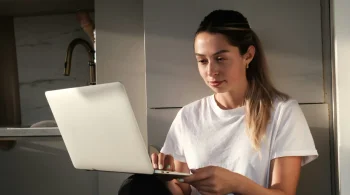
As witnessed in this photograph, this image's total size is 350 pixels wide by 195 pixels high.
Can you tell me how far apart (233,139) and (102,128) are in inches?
19.3

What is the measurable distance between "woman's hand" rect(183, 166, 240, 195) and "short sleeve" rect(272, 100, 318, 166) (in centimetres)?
22

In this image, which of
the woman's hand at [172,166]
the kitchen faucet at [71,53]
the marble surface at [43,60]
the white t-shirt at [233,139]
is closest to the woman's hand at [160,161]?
the woman's hand at [172,166]

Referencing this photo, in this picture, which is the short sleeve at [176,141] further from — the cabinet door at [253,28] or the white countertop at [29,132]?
the white countertop at [29,132]

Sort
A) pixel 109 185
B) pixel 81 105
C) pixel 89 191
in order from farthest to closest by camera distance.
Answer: pixel 89 191 < pixel 109 185 < pixel 81 105

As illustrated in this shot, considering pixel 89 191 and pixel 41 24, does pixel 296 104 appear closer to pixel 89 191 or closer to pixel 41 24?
pixel 89 191

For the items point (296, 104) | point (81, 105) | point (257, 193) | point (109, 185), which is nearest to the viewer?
point (81, 105)

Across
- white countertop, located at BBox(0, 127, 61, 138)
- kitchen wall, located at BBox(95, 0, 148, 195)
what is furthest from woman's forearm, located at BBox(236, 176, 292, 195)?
white countertop, located at BBox(0, 127, 61, 138)

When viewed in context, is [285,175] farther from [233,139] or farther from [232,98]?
[232,98]

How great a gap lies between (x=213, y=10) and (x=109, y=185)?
0.74 m

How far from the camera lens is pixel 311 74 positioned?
4.59 ft

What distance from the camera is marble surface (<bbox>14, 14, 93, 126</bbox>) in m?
2.03

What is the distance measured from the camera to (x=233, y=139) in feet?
4.44

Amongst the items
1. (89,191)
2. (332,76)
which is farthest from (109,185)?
(332,76)

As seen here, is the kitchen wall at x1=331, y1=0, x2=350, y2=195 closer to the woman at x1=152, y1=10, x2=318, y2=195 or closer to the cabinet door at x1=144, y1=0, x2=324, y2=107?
the woman at x1=152, y1=10, x2=318, y2=195
